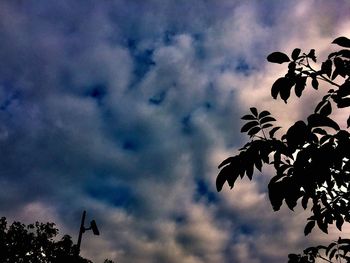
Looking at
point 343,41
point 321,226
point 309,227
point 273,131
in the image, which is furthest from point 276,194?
point 309,227

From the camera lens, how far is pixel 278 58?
118 inches

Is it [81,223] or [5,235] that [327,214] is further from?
[5,235]

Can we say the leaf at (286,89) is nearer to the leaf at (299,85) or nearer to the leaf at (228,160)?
the leaf at (299,85)

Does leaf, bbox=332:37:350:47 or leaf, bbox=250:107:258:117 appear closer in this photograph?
leaf, bbox=332:37:350:47

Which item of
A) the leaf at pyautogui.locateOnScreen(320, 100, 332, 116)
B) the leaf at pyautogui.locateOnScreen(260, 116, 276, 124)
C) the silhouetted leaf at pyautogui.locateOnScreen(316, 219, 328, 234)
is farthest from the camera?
the silhouetted leaf at pyautogui.locateOnScreen(316, 219, 328, 234)

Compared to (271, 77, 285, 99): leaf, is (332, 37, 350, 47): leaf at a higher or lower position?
higher

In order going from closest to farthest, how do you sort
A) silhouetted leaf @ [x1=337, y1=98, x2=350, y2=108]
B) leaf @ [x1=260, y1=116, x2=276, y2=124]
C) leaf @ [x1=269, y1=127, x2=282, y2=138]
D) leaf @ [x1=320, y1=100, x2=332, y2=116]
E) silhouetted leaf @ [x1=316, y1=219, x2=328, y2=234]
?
silhouetted leaf @ [x1=337, y1=98, x2=350, y2=108]
leaf @ [x1=320, y1=100, x2=332, y2=116]
leaf @ [x1=269, y1=127, x2=282, y2=138]
leaf @ [x1=260, y1=116, x2=276, y2=124]
silhouetted leaf @ [x1=316, y1=219, x2=328, y2=234]

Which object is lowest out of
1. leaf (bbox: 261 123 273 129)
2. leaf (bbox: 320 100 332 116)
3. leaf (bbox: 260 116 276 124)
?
leaf (bbox: 320 100 332 116)

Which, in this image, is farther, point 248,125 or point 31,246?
point 31,246

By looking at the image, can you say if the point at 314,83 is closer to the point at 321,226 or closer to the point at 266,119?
the point at 266,119

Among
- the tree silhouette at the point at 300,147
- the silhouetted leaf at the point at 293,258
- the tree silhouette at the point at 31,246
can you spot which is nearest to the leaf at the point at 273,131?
the tree silhouette at the point at 300,147

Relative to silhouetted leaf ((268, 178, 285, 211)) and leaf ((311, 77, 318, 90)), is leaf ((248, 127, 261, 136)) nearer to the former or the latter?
leaf ((311, 77, 318, 90))

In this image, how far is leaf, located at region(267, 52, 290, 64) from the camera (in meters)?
2.95

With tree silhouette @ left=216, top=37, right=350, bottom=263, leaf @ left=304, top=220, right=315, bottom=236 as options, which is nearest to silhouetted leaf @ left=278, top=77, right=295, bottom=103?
tree silhouette @ left=216, top=37, right=350, bottom=263
